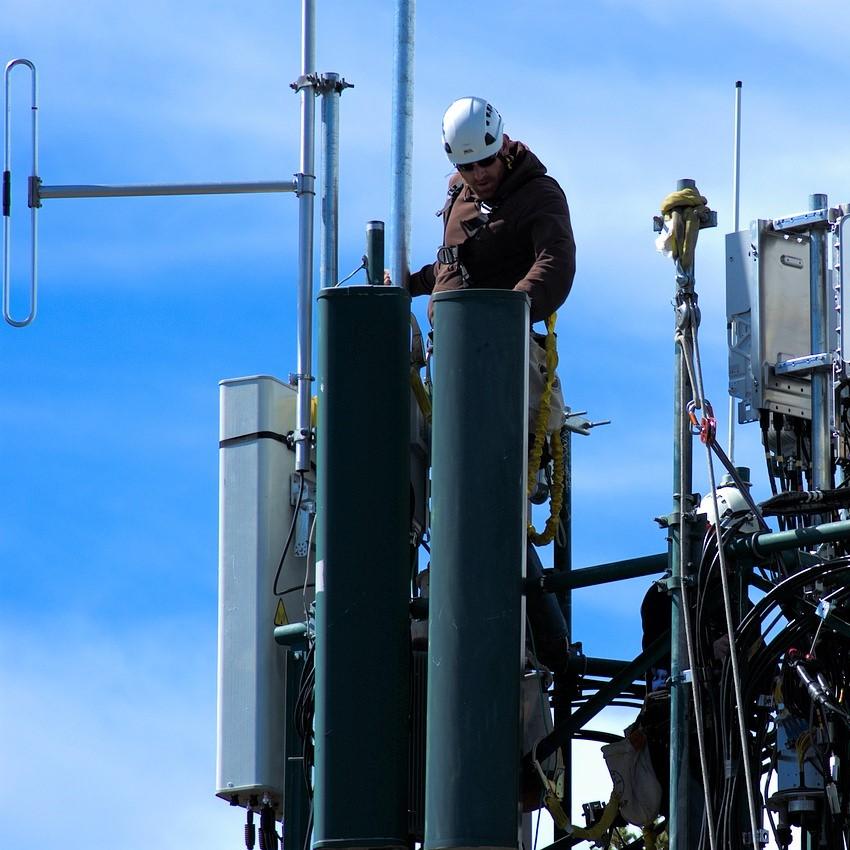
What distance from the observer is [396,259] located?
1914 centimetres

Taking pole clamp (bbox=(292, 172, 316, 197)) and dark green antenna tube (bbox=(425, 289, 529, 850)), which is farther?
pole clamp (bbox=(292, 172, 316, 197))

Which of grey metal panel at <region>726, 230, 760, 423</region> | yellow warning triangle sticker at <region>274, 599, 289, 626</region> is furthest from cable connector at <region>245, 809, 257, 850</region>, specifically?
grey metal panel at <region>726, 230, 760, 423</region>

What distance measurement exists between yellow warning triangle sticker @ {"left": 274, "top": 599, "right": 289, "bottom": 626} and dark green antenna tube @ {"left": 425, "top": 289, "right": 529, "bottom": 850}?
207 centimetres

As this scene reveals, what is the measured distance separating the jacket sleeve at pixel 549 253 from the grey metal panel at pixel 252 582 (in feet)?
6.53

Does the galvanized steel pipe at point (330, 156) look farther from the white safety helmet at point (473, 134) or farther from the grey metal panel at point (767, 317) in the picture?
the grey metal panel at point (767, 317)

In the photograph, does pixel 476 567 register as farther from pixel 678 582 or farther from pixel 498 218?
pixel 498 218

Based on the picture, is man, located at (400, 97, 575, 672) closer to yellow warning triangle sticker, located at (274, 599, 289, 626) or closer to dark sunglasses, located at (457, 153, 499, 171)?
dark sunglasses, located at (457, 153, 499, 171)

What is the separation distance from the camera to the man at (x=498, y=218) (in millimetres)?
18000

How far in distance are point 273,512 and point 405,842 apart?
2.71 m

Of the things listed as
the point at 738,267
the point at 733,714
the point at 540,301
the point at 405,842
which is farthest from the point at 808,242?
the point at 405,842

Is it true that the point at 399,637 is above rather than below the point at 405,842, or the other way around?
above

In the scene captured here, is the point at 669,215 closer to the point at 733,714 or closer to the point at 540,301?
the point at 540,301

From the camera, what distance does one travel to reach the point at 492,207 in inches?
722

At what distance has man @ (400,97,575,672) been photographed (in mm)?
18000
